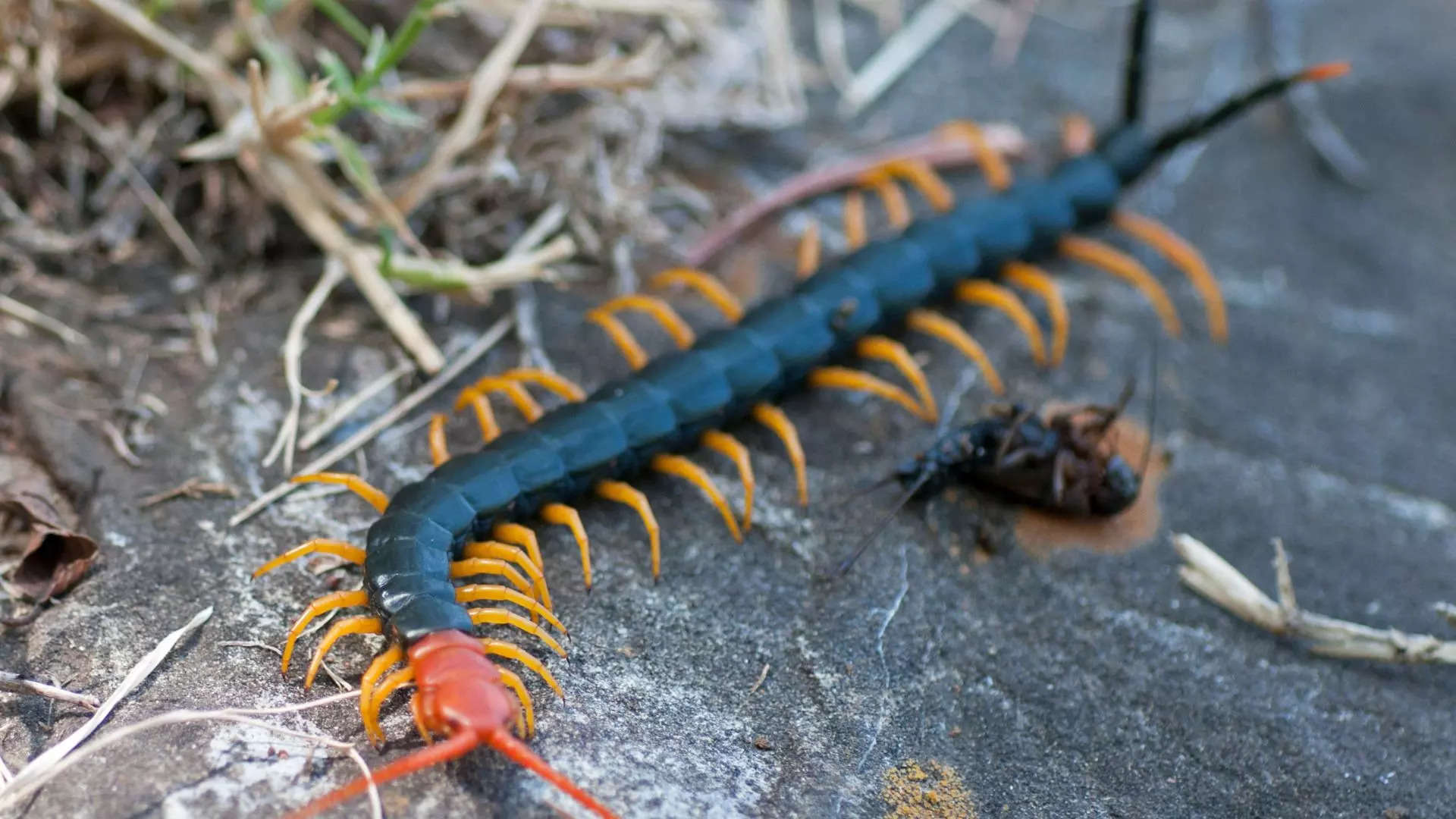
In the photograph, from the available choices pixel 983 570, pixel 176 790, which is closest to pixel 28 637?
pixel 176 790

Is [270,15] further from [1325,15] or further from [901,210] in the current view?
[1325,15]

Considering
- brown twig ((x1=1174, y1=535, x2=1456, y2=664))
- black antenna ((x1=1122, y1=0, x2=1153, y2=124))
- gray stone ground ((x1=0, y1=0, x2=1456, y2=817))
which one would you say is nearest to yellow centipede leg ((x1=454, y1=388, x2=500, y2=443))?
gray stone ground ((x1=0, y1=0, x2=1456, y2=817))

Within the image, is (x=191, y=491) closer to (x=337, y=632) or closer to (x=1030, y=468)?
(x=337, y=632)

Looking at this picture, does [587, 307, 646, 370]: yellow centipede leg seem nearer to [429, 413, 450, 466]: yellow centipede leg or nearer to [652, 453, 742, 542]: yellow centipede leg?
[652, 453, 742, 542]: yellow centipede leg

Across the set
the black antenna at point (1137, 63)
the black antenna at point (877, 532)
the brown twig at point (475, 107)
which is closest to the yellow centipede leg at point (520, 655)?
the black antenna at point (877, 532)

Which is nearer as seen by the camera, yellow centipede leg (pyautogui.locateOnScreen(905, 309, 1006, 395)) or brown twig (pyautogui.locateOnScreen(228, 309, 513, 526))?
brown twig (pyautogui.locateOnScreen(228, 309, 513, 526))

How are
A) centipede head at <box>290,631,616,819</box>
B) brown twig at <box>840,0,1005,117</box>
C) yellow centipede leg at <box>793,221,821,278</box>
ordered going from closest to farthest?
centipede head at <box>290,631,616,819</box> → yellow centipede leg at <box>793,221,821,278</box> → brown twig at <box>840,0,1005,117</box>
